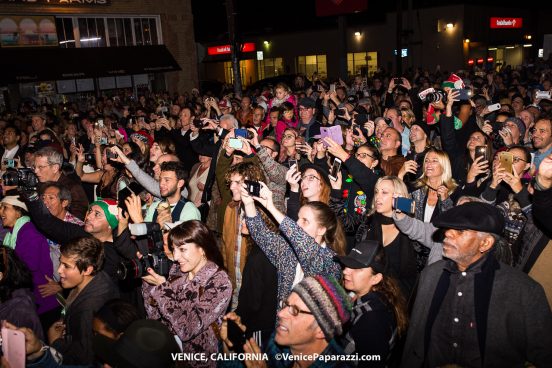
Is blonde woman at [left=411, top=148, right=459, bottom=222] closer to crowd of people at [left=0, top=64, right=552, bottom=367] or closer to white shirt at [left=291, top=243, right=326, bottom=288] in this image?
crowd of people at [left=0, top=64, right=552, bottom=367]

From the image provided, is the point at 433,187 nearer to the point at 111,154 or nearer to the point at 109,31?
the point at 111,154

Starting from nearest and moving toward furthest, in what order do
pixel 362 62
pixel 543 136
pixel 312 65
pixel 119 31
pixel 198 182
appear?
pixel 543 136, pixel 198 182, pixel 119 31, pixel 362 62, pixel 312 65

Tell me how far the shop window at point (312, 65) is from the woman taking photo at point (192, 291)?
108 ft

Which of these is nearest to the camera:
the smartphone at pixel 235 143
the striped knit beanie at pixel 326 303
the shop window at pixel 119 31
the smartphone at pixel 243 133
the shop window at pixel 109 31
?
the striped knit beanie at pixel 326 303

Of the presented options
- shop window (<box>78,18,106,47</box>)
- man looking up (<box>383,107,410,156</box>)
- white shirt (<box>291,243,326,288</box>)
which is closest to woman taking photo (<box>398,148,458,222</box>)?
white shirt (<box>291,243,326,288</box>)

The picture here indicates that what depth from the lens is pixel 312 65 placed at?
35.8 m

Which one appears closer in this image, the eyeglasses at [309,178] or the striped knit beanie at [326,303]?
the striped knit beanie at [326,303]

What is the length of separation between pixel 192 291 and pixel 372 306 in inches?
50.3

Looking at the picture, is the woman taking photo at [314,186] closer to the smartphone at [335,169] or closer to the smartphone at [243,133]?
the smartphone at [335,169]

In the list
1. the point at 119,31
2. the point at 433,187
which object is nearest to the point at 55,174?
the point at 433,187

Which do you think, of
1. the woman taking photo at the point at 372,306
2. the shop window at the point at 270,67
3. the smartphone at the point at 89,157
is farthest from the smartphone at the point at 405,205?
the shop window at the point at 270,67

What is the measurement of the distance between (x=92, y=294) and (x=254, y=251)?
4.22ft

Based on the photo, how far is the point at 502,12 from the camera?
113ft

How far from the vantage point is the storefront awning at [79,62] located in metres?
20.3
